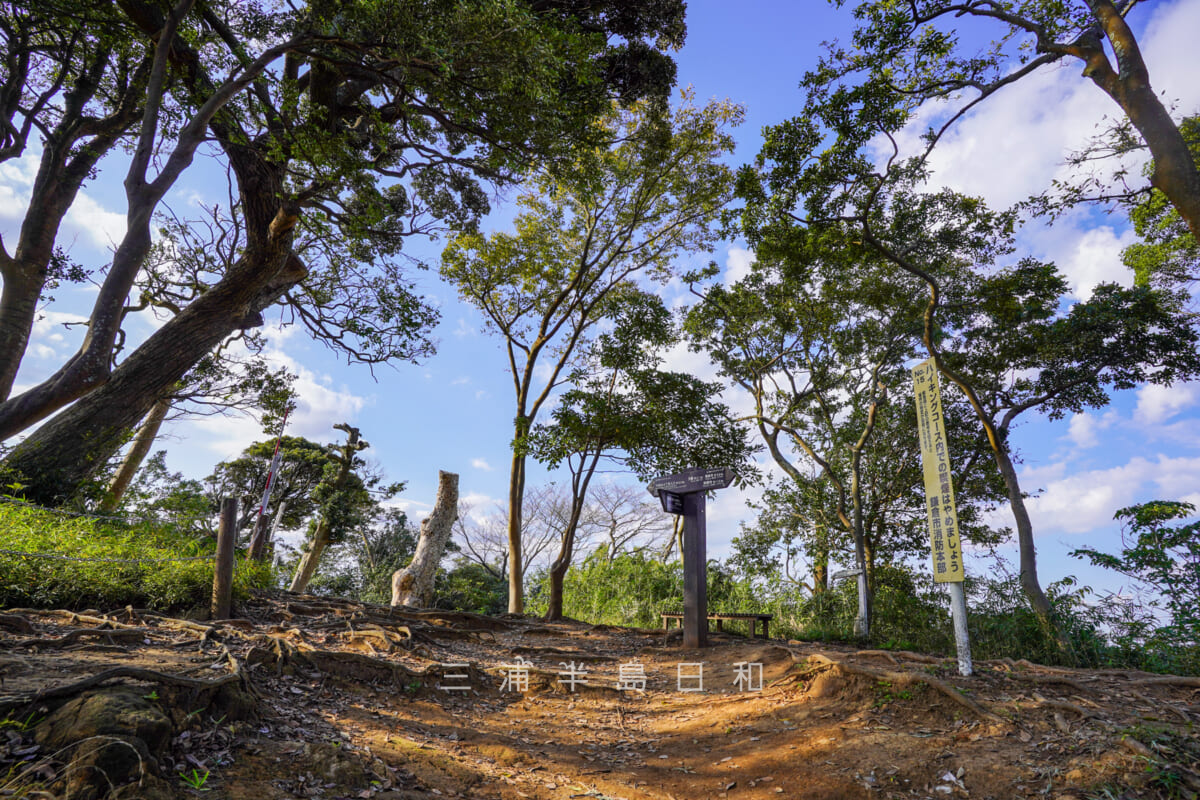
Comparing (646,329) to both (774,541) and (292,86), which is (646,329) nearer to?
(774,541)

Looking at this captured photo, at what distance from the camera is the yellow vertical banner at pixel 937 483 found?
17.4 ft

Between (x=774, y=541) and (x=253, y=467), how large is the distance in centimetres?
1880

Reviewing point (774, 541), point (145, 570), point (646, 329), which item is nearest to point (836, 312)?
point (646, 329)

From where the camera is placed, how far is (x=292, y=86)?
7.68m

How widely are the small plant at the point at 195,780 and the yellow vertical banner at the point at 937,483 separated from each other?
18.8 feet


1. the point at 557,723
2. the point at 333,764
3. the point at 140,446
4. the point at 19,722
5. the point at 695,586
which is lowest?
the point at 557,723

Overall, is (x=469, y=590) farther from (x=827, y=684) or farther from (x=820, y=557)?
(x=827, y=684)

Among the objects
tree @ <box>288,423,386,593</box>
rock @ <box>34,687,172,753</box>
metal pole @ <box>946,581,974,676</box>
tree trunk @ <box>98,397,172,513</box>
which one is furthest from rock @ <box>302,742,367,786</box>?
tree @ <box>288,423,386,593</box>

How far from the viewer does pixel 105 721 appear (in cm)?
261

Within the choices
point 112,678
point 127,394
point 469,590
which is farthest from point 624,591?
point 112,678

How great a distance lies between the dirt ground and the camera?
3016 mm

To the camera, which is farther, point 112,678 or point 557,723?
point 557,723

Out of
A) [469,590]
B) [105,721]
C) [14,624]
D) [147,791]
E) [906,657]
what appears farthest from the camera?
[469,590]

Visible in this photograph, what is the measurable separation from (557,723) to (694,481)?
4.42 meters
